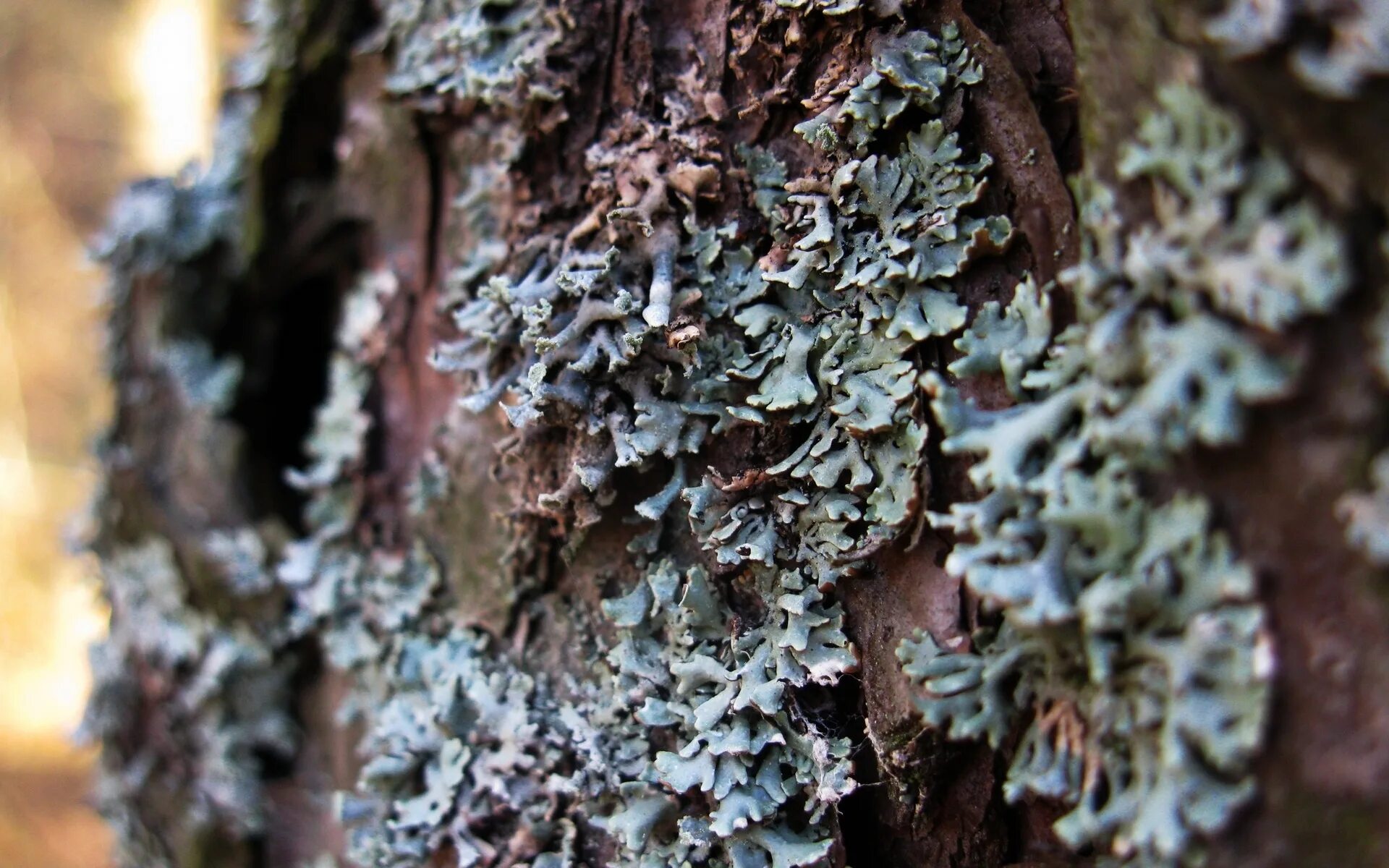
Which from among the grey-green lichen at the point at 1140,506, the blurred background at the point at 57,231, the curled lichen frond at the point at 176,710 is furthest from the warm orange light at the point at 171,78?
the grey-green lichen at the point at 1140,506

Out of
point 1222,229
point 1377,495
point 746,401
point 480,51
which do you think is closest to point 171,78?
point 480,51

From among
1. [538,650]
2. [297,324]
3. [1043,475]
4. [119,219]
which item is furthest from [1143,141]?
[119,219]

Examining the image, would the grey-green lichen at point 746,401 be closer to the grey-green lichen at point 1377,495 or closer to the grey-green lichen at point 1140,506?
the grey-green lichen at point 1140,506

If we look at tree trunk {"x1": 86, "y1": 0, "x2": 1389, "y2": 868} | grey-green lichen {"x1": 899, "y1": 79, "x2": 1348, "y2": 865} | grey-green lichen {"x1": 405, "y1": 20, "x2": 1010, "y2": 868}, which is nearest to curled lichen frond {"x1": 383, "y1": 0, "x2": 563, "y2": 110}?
tree trunk {"x1": 86, "y1": 0, "x2": 1389, "y2": 868}

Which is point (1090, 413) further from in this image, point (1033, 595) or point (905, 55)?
point (905, 55)

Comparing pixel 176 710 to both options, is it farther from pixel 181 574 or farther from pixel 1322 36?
pixel 1322 36
